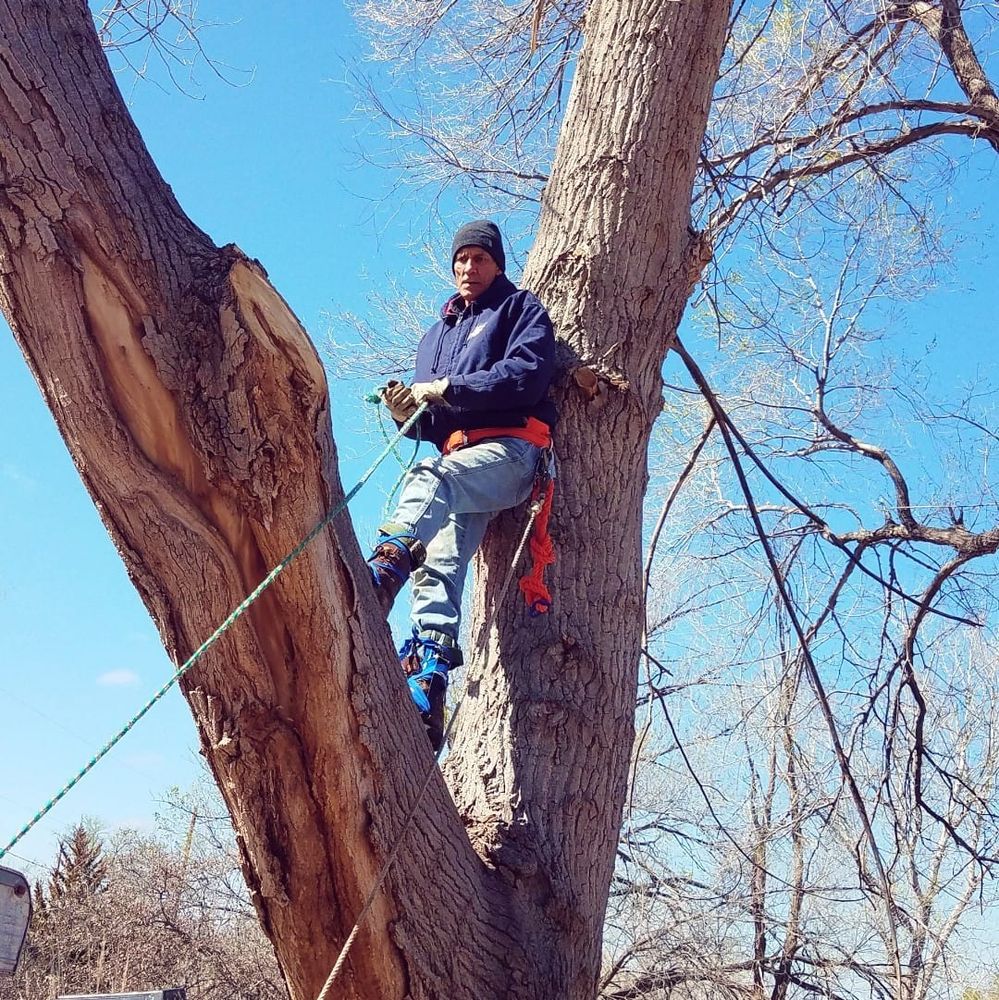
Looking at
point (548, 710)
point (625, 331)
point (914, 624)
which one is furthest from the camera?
point (914, 624)

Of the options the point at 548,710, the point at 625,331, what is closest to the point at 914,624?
the point at 625,331

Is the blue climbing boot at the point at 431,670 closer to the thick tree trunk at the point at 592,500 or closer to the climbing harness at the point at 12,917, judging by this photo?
the thick tree trunk at the point at 592,500

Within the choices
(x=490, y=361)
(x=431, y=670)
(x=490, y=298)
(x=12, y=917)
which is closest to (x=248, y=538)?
(x=12, y=917)

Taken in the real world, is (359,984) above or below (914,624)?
below

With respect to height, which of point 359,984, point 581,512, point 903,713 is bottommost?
point 359,984

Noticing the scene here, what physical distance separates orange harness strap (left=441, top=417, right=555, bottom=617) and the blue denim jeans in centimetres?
3

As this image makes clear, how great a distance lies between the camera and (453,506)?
304cm

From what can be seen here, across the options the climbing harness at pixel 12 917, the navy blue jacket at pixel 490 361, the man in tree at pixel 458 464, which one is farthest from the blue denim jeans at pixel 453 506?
the climbing harness at pixel 12 917

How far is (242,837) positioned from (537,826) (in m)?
0.81

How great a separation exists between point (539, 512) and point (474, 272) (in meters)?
1.11

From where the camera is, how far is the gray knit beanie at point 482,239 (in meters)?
3.85

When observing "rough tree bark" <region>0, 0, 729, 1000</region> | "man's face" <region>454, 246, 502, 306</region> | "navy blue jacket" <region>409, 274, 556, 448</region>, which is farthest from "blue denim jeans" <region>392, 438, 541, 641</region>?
"man's face" <region>454, 246, 502, 306</region>

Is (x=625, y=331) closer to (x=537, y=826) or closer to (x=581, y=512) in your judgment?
(x=581, y=512)

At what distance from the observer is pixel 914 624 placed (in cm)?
534
